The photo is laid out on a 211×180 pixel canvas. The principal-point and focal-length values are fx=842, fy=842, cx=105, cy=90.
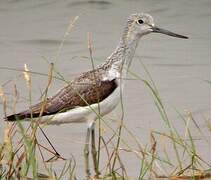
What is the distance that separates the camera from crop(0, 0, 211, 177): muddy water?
32.8 feet

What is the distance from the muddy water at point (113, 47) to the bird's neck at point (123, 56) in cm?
115

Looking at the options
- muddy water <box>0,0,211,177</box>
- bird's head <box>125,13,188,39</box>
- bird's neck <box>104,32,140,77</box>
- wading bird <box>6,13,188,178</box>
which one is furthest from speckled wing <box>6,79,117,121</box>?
muddy water <box>0,0,211,177</box>

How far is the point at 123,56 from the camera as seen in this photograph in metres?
8.08

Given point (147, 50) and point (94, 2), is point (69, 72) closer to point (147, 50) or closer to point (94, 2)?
point (147, 50)

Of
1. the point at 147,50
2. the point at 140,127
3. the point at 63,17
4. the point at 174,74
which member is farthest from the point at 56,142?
the point at 63,17

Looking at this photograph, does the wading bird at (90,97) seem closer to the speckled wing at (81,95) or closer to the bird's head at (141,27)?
the speckled wing at (81,95)

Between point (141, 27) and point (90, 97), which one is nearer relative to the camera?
point (90, 97)

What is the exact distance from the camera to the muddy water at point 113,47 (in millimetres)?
10008

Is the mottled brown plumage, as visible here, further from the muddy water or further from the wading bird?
the muddy water

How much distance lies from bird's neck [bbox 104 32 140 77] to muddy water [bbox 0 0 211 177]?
1.15 metres

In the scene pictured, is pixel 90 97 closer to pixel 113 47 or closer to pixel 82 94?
pixel 82 94

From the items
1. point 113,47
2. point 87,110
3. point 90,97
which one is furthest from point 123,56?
point 113,47

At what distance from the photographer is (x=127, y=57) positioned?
320 inches

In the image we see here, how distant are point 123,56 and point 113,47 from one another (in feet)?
14.4
